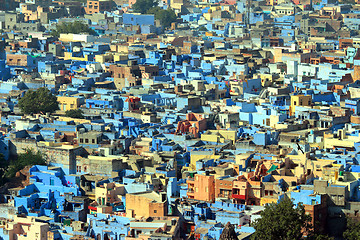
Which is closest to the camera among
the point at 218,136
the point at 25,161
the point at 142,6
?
the point at 25,161

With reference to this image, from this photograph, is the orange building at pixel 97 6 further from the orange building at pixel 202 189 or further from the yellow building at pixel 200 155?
the orange building at pixel 202 189

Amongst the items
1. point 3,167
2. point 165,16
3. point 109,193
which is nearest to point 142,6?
point 165,16

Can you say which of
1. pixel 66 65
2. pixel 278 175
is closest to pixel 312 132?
pixel 278 175

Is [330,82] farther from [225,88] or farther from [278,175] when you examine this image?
[278,175]

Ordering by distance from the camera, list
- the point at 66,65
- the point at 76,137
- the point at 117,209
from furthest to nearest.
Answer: the point at 66,65 → the point at 76,137 → the point at 117,209

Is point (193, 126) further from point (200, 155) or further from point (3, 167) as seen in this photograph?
point (3, 167)

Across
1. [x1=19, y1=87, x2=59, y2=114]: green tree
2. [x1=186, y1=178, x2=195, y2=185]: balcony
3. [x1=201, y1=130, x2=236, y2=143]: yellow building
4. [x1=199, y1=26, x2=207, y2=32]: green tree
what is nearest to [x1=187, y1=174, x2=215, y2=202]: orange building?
[x1=186, y1=178, x2=195, y2=185]: balcony
